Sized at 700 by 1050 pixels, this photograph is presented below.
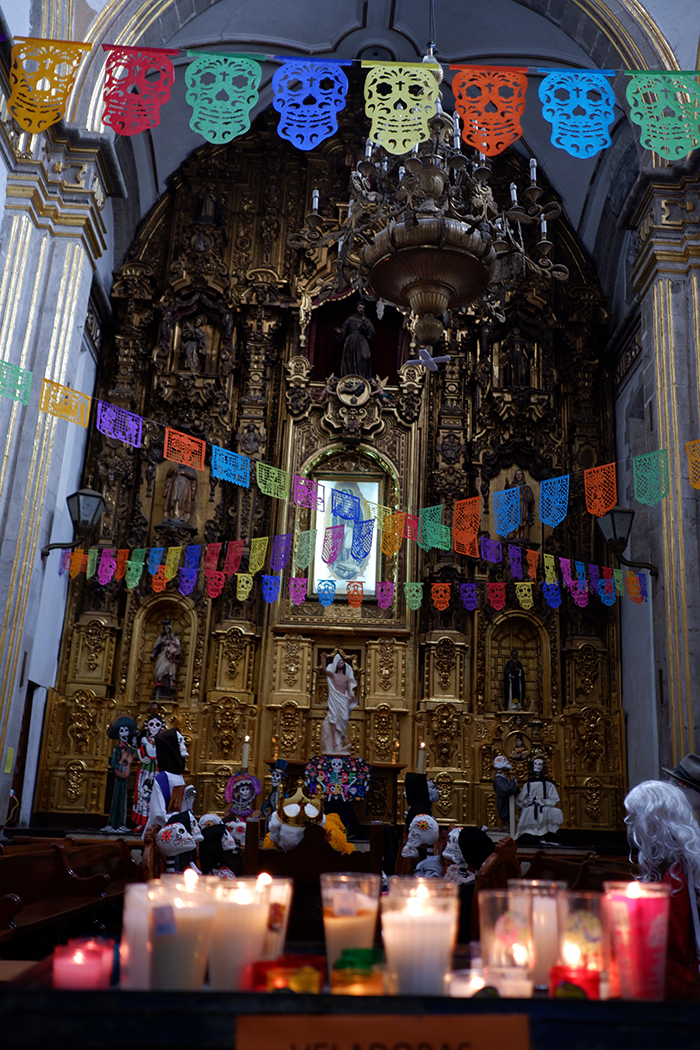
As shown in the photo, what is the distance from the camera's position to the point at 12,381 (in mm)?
8469

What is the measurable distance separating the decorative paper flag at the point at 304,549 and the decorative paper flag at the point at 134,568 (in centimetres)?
242

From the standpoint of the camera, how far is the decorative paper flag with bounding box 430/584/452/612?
1362cm

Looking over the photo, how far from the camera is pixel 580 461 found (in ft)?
48.1

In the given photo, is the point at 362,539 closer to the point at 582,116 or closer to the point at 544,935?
the point at 582,116

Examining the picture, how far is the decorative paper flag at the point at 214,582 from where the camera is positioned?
44.4 ft

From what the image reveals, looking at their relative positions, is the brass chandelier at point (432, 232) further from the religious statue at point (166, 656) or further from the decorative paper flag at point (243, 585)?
the religious statue at point (166, 656)

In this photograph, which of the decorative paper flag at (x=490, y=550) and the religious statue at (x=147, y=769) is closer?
the religious statue at (x=147, y=769)

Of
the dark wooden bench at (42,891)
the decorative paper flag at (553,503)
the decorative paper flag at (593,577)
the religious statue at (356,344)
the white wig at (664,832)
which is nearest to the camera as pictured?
the white wig at (664,832)

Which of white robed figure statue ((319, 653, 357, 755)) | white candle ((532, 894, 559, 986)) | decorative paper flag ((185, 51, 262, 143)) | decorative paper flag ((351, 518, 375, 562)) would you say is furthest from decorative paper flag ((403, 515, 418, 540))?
white candle ((532, 894, 559, 986))

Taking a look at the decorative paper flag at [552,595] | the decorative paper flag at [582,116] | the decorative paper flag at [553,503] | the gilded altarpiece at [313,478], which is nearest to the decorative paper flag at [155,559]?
the gilded altarpiece at [313,478]

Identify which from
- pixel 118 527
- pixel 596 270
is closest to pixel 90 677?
pixel 118 527

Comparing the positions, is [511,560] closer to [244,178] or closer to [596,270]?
[596,270]

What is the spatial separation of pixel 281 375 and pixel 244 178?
3.89 m

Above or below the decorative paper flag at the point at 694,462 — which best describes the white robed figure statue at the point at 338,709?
below
